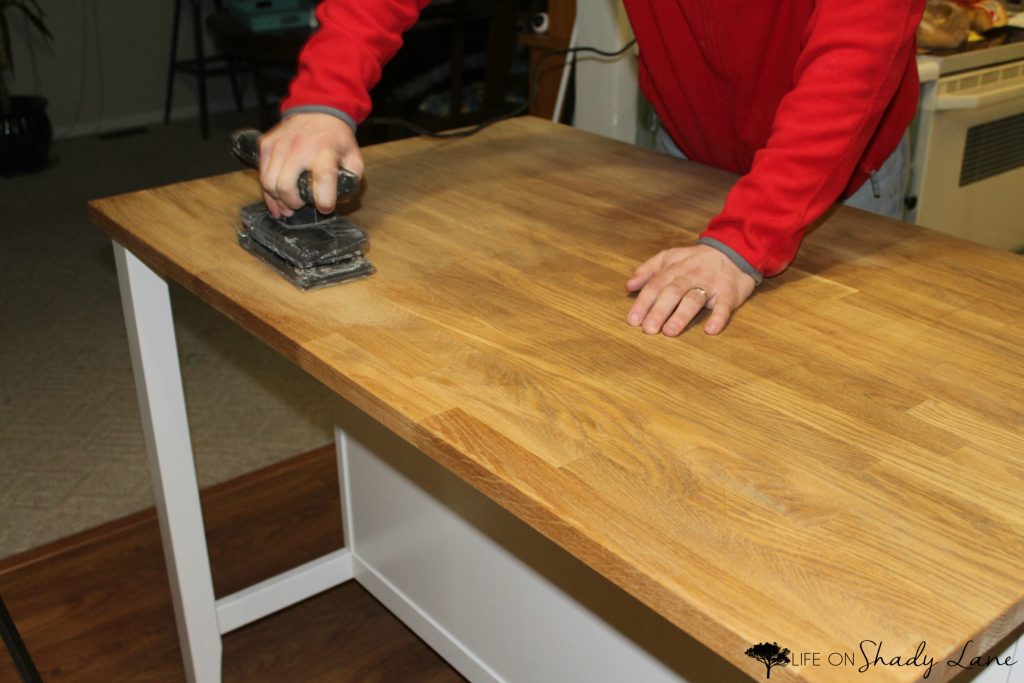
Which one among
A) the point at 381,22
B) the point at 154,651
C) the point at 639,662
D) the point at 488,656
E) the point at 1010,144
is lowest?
the point at 154,651

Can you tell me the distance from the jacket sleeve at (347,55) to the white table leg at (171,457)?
0.30 meters

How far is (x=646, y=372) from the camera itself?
820 millimetres

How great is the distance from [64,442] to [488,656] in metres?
1.27

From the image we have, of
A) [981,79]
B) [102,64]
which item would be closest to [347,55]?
[981,79]

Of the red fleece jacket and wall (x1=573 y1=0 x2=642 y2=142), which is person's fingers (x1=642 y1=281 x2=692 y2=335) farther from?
wall (x1=573 y1=0 x2=642 y2=142)

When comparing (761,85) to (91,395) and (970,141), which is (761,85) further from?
(91,395)

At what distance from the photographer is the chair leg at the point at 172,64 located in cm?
464

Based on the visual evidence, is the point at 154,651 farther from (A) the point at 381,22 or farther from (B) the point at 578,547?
(B) the point at 578,547

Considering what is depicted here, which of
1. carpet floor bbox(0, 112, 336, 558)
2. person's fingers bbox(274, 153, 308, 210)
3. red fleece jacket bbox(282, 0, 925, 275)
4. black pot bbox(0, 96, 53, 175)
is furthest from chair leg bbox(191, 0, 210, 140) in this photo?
person's fingers bbox(274, 153, 308, 210)

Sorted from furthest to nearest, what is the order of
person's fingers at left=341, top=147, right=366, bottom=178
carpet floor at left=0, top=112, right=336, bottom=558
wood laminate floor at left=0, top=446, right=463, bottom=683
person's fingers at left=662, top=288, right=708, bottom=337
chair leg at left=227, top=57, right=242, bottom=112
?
chair leg at left=227, top=57, right=242, bottom=112
carpet floor at left=0, top=112, right=336, bottom=558
wood laminate floor at left=0, top=446, right=463, bottom=683
person's fingers at left=341, top=147, right=366, bottom=178
person's fingers at left=662, top=288, right=708, bottom=337

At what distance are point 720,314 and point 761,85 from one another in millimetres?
465

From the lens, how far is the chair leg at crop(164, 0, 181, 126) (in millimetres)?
4637

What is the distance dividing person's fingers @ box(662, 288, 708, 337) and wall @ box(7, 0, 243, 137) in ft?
14.2

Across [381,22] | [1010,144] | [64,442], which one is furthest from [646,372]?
[1010,144]
